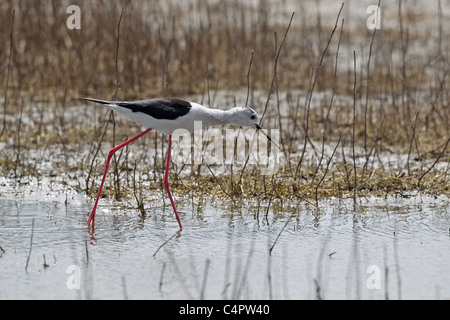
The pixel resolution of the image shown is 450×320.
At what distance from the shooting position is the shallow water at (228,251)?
404 centimetres

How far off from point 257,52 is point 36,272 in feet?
22.0

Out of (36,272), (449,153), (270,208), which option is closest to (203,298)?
(36,272)

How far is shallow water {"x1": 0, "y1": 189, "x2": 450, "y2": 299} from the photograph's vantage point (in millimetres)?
4043

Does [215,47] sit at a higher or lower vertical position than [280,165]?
higher

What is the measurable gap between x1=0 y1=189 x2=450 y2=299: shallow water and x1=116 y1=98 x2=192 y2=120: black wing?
0.71 meters

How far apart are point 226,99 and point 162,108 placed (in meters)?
3.80

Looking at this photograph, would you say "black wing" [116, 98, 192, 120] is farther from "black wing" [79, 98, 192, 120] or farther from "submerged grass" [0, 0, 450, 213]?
"submerged grass" [0, 0, 450, 213]

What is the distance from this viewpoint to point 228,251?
4.71 metres

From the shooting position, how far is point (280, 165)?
6.96 m

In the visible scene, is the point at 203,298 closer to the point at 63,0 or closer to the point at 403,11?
the point at 63,0

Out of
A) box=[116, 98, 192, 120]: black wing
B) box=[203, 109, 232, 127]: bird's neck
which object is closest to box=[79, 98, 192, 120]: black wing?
box=[116, 98, 192, 120]: black wing
